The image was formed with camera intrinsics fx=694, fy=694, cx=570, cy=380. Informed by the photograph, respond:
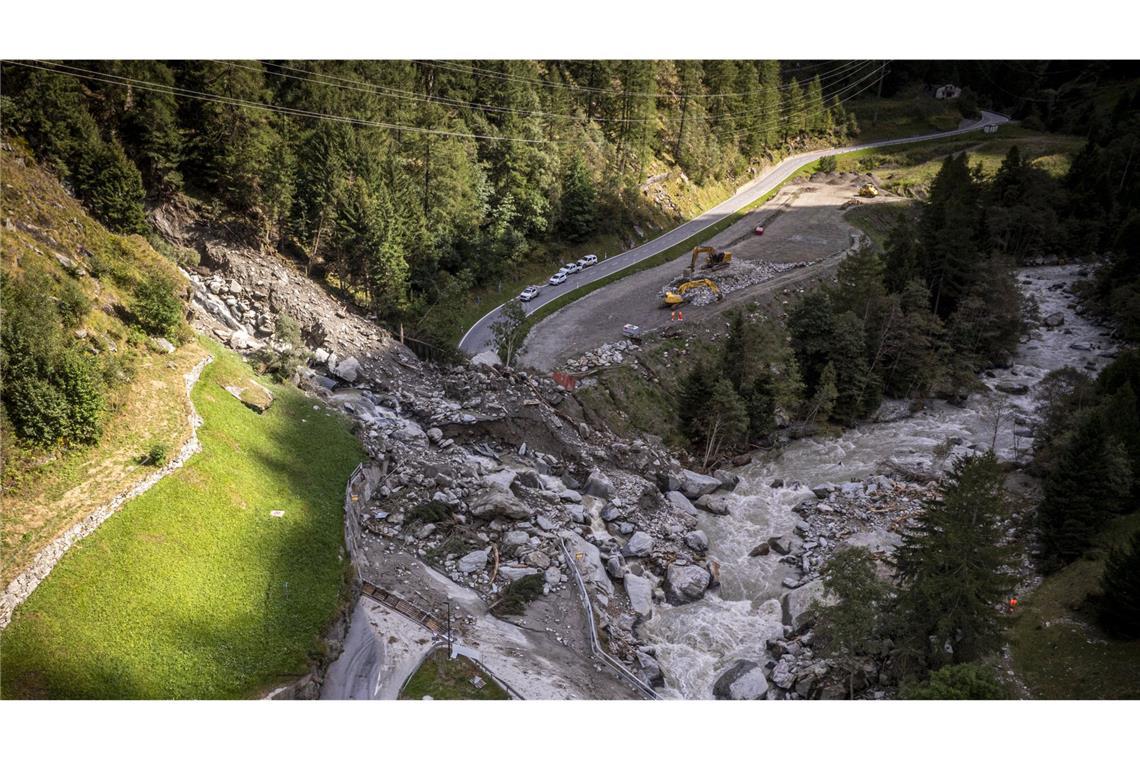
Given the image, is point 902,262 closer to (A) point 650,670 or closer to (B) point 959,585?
(B) point 959,585

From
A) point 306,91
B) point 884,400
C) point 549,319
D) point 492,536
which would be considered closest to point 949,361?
point 884,400

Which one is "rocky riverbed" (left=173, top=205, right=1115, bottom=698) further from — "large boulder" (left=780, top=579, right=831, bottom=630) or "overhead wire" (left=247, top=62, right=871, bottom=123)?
"overhead wire" (left=247, top=62, right=871, bottom=123)

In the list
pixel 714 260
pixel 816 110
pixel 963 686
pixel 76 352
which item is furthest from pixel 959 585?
pixel 816 110

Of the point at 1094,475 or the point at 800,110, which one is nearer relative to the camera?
the point at 1094,475

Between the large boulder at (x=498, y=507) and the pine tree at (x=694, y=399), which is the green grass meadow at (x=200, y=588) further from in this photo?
the pine tree at (x=694, y=399)

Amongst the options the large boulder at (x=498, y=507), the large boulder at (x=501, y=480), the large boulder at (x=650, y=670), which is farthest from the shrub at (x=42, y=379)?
the large boulder at (x=650, y=670)

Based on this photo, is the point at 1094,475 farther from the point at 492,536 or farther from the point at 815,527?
the point at 492,536
